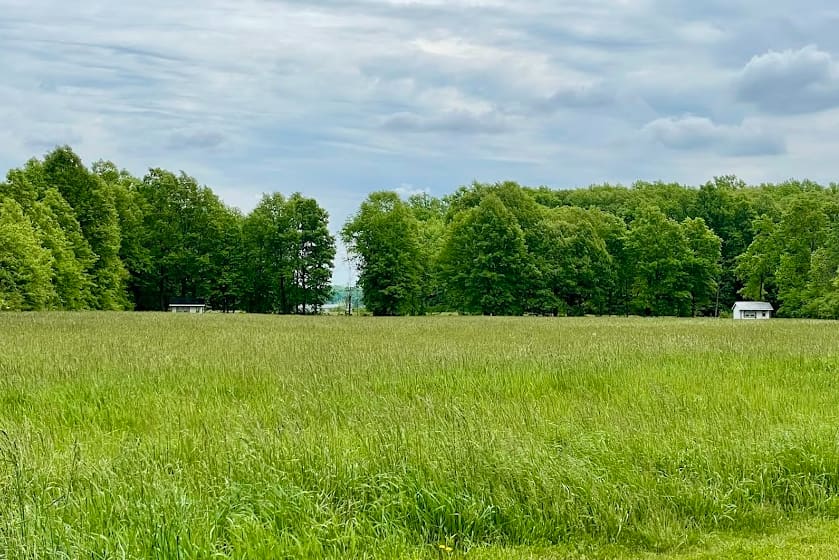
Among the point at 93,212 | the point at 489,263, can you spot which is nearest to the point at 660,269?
the point at 489,263

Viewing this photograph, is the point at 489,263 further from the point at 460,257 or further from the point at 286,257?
the point at 286,257

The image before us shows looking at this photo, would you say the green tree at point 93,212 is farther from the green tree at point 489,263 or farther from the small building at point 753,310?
the small building at point 753,310

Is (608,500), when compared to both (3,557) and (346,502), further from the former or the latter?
(3,557)

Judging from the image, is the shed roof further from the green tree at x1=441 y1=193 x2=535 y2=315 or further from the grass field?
the grass field

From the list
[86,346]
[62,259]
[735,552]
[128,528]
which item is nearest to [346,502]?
[128,528]

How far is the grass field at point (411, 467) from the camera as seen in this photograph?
5.60 m

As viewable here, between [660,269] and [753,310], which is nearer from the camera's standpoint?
[753,310]

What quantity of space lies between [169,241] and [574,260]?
3798 centimetres

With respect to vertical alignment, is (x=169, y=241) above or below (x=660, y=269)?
above

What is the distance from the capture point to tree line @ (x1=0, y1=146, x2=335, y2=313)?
5309 cm

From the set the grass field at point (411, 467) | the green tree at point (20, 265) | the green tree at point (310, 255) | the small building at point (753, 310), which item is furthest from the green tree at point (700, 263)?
the grass field at point (411, 467)

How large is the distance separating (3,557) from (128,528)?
0.84 meters

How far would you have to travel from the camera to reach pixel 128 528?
541 centimetres

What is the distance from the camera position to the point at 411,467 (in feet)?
22.1
